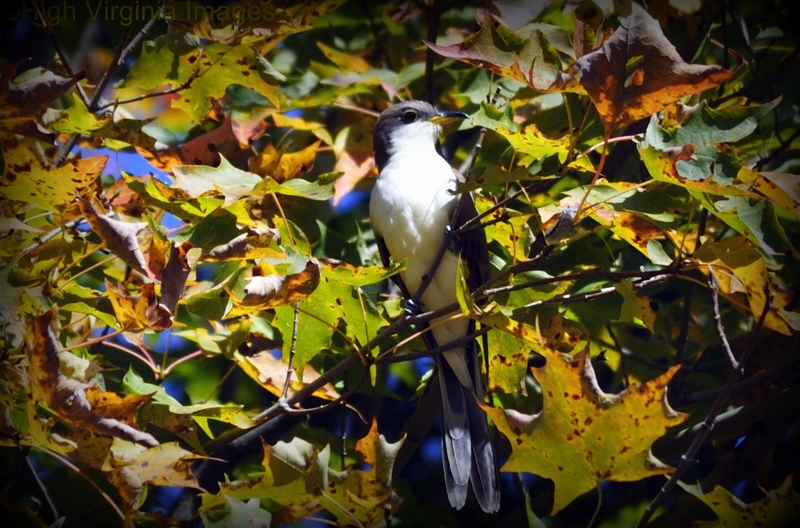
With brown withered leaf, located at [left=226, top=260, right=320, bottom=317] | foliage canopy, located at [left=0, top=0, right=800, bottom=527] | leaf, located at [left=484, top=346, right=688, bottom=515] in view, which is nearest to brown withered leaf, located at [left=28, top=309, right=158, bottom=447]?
foliage canopy, located at [left=0, top=0, right=800, bottom=527]

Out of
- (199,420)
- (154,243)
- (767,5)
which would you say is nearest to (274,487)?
(199,420)

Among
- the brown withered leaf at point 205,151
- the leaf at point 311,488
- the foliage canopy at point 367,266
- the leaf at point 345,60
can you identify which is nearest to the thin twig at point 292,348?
the foliage canopy at point 367,266

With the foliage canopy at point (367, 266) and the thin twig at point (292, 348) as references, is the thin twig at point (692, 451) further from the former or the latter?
the thin twig at point (292, 348)

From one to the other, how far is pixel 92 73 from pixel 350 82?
1.17 meters

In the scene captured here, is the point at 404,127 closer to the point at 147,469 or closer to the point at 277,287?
the point at 277,287

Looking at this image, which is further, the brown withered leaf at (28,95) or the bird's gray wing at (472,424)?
the bird's gray wing at (472,424)

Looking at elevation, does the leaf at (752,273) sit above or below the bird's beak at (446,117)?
above

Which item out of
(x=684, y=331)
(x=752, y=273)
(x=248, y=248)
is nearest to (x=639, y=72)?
(x=752, y=273)

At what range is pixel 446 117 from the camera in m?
3.05

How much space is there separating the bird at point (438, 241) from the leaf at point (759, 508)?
97 cm

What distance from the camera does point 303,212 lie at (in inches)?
115

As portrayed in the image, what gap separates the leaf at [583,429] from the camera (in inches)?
64.5

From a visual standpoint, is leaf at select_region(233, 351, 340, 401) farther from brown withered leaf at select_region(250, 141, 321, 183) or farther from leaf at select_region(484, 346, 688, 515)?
leaf at select_region(484, 346, 688, 515)

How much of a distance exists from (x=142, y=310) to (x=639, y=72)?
1.17m
